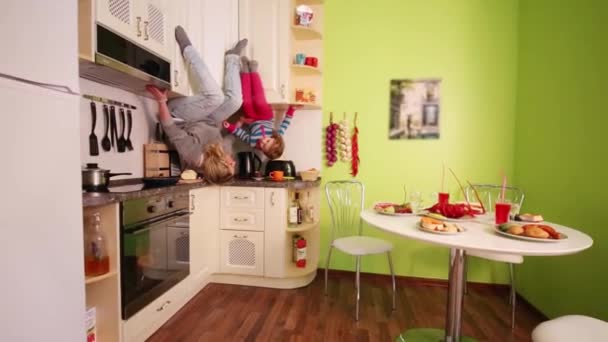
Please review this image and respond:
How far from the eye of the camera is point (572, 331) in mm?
1021

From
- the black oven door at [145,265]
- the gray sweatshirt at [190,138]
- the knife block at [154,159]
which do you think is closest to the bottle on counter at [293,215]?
the gray sweatshirt at [190,138]

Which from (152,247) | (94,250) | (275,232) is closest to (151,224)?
(152,247)

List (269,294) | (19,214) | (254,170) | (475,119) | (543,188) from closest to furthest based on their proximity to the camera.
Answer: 1. (19,214)
2. (543,188)
3. (269,294)
4. (475,119)
5. (254,170)

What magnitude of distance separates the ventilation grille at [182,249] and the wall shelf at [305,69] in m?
1.67

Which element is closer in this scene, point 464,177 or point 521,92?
point 521,92

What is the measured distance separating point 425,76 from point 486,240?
A: 6.25 feet

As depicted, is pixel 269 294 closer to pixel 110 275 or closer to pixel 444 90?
pixel 110 275

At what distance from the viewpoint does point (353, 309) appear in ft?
7.30

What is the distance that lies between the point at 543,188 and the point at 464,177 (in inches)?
23.3

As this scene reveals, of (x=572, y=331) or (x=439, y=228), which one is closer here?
(x=572, y=331)

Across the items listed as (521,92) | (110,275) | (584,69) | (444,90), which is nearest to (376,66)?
(444,90)

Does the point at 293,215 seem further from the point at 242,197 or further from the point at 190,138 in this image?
the point at 190,138

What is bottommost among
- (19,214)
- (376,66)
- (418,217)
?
(418,217)

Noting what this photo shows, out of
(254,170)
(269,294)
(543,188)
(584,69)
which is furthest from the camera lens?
(254,170)
